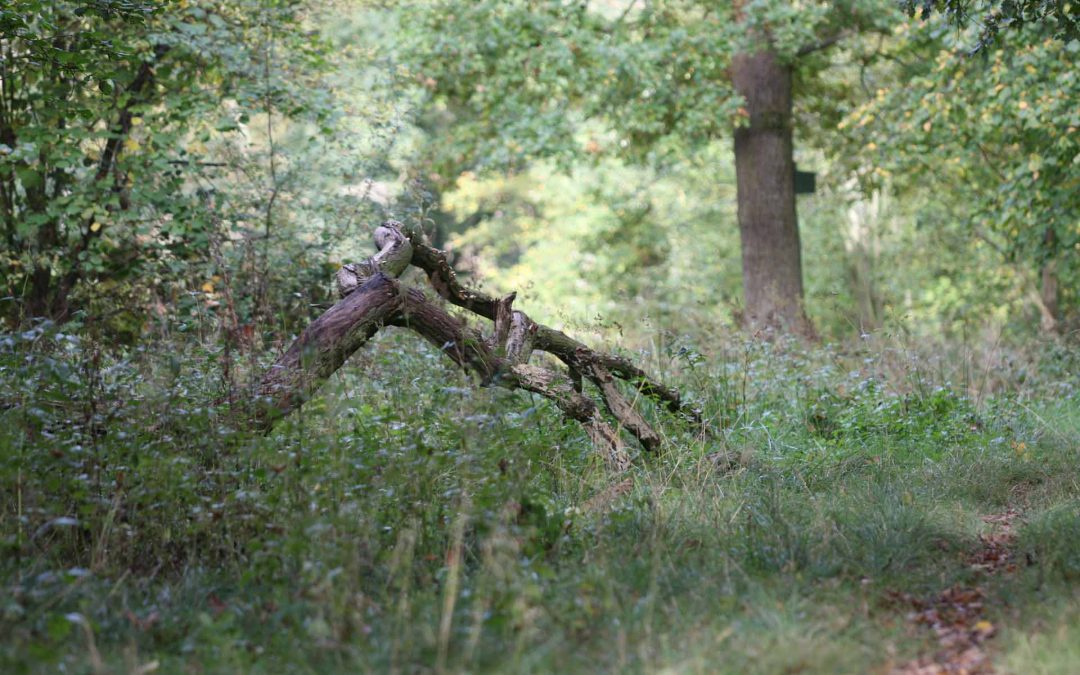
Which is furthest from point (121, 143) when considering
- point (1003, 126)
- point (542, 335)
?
point (1003, 126)

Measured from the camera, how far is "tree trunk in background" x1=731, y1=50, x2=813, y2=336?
14156 millimetres

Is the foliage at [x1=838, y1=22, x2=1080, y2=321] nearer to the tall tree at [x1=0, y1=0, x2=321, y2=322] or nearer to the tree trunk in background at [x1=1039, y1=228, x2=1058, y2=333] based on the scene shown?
the tree trunk in background at [x1=1039, y1=228, x2=1058, y2=333]

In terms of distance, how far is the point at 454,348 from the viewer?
6043 mm

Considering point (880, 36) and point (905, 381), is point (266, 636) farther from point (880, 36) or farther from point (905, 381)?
point (880, 36)

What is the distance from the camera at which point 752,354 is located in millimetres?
9219

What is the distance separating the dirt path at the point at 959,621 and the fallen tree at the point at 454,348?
2143mm

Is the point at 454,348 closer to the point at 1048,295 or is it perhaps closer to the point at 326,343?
the point at 326,343

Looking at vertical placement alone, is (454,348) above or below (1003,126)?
below

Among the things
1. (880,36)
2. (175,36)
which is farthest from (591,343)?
(880,36)

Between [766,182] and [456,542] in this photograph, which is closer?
[456,542]

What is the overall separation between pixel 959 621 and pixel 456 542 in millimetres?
2035

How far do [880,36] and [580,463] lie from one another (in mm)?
10875

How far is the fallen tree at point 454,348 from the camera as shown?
563 centimetres

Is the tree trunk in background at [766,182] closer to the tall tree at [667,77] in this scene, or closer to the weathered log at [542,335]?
the tall tree at [667,77]
